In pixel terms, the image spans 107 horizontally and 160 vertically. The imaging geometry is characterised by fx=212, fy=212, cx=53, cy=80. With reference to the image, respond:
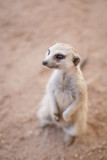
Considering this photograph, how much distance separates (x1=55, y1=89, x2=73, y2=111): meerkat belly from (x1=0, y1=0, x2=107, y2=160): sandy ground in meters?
0.60

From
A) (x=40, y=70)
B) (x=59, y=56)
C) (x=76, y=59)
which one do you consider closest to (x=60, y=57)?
(x=59, y=56)

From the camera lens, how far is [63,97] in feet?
7.17

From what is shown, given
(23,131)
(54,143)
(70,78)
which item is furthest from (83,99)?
(23,131)

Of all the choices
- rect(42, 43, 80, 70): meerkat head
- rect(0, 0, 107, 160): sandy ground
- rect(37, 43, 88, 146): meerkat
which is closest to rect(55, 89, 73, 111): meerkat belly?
rect(37, 43, 88, 146): meerkat

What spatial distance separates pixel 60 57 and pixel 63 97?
0.53m

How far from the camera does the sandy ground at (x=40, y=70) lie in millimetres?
2537

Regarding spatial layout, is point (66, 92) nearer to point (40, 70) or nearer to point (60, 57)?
point (60, 57)

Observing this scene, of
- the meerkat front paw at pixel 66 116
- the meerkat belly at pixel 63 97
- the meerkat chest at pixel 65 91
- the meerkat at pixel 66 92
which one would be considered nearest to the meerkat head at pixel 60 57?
the meerkat at pixel 66 92

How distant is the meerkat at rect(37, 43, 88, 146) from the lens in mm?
1818

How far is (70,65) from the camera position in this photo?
6.23ft

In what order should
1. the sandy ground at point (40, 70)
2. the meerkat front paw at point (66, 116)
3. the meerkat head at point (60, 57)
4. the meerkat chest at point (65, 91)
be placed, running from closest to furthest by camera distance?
the meerkat head at point (60, 57), the meerkat chest at point (65, 91), the meerkat front paw at point (66, 116), the sandy ground at point (40, 70)

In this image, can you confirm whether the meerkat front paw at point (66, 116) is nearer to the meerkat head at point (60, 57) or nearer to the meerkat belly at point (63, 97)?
the meerkat belly at point (63, 97)

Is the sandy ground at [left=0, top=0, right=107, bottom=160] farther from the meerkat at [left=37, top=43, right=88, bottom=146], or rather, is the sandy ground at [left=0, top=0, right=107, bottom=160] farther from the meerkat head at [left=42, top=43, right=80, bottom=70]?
the meerkat head at [left=42, top=43, right=80, bottom=70]

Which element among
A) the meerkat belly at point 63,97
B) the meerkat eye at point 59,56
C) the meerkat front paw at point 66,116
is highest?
the meerkat eye at point 59,56
